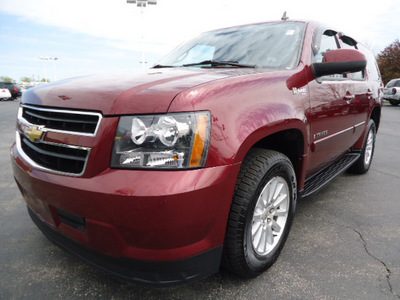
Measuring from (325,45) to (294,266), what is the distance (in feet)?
6.68

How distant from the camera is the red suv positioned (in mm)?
1401

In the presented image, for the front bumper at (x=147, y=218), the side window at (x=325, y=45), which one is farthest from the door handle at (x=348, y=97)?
the front bumper at (x=147, y=218)

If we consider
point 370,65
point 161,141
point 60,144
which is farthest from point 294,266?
point 370,65

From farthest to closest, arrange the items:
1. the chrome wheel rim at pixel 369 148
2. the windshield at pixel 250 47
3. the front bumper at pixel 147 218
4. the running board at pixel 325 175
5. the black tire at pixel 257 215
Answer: the chrome wheel rim at pixel 369 148 → the running board at pixel 325 175 → the windshield at pixel 250 47 → the black tire at pixel 257 215 → the front bumper at pixel 147 218

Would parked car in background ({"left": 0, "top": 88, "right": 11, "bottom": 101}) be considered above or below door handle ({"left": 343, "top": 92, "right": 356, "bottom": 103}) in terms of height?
below

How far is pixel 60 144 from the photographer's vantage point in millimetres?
→ 1587

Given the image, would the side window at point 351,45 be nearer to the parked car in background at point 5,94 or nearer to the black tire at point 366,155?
the black tire at point 366,155

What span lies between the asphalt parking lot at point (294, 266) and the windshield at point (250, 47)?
1446 millimetres

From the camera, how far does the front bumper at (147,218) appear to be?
53.6 inches

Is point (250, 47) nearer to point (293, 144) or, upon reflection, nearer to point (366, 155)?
point (293, 144)

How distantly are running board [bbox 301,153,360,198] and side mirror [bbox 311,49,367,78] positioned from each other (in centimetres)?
94

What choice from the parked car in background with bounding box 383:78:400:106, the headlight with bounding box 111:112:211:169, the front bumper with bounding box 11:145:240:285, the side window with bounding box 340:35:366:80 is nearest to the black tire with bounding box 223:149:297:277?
the front bumper with bounding box 11:145:240:285

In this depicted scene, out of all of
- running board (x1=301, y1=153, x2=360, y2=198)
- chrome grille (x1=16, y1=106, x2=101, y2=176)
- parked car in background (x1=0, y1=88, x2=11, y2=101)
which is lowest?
parked car in background (x1=0, y1=88, x2=11, y2=101)

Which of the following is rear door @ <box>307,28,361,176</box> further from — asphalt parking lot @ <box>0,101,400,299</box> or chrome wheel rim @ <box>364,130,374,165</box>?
chrome wheel rim @ <box>364,130,374,165</box>
